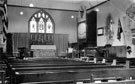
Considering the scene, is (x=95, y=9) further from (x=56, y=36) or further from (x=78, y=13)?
(x=56, y=36)

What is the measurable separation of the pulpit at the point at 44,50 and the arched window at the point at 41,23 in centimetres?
149

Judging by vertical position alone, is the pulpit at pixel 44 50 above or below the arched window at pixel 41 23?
below

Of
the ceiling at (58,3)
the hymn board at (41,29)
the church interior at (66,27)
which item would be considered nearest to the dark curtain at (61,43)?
the church interior at (66,27)

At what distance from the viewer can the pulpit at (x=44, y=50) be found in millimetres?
11336

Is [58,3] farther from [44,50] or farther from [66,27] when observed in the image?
[44,50]

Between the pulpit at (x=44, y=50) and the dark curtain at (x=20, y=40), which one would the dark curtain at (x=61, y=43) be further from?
the dark curtain at (x=20, y=40)

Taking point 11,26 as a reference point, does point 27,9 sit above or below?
above

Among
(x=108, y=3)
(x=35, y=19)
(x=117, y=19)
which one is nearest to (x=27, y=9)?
(x=35, y=19)

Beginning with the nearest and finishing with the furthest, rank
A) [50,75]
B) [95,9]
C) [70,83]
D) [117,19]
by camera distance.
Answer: [50,75]
[70,83]
[117,19]
[95,9]

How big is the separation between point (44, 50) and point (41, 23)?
2246 millimetres

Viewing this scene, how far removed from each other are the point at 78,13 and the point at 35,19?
3.26 meters

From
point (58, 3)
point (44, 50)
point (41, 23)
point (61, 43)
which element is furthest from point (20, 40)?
point (58, 3)

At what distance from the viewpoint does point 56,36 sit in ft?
40.2

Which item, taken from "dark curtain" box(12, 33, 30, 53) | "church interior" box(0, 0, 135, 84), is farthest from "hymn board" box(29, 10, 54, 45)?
"dark curtain" box(12, 33, 30, 53)
